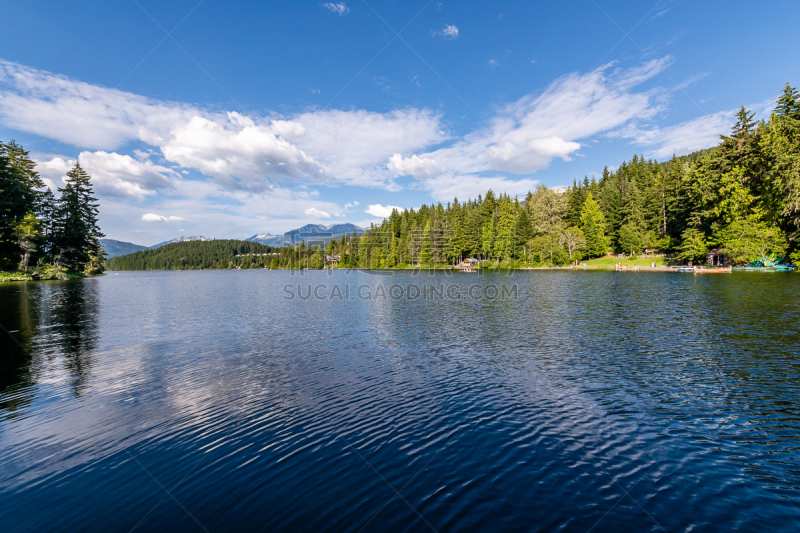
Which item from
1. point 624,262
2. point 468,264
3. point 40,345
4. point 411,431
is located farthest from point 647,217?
point 40,345

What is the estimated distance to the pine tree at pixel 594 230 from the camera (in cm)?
10888

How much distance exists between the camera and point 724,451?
972cm

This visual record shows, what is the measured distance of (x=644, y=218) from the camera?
106m

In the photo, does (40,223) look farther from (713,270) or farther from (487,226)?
(713,270)

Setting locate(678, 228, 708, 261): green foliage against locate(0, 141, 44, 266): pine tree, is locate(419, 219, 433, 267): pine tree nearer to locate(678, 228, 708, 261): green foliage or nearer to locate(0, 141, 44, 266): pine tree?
locate(678, 228, 708, 261): green foliage

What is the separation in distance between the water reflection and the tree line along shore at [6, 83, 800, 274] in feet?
152

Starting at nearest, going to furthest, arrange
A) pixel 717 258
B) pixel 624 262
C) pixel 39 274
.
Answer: pixel 39 274
pixel 717 258
pixel 624 262

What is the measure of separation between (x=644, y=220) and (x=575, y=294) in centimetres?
8067

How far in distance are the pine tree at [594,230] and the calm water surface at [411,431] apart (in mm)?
92522

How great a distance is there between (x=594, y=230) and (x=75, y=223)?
14717 centimetres

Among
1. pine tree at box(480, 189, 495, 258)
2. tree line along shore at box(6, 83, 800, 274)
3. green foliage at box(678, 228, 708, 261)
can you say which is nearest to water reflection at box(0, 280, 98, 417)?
tree line along shore at box(6, 83, 800, 274)

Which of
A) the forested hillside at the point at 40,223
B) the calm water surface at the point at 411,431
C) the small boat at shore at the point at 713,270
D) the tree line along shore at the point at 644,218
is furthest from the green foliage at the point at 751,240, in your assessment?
the forested hillside at the point at 40,223

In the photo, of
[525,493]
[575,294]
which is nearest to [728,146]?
[575,294]

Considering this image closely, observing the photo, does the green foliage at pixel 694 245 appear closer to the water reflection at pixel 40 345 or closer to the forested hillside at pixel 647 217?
the forested hillside at pixel 647 217
